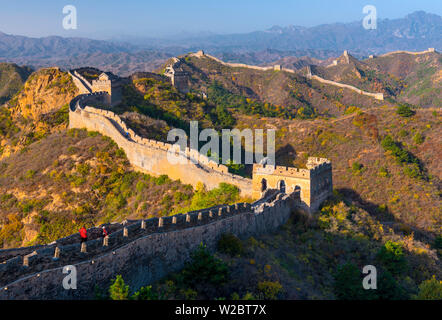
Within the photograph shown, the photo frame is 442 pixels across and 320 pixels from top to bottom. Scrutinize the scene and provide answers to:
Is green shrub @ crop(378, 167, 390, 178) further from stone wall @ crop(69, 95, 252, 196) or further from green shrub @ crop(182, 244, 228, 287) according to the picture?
green shrub @ crop(182, 244, 228, 287)

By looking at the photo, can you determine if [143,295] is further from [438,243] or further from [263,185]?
[438,243]

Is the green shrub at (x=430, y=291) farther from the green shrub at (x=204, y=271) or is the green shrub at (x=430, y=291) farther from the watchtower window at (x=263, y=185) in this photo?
the green shrub at (x=204, y=271)

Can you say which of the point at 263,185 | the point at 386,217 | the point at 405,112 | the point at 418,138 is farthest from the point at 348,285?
the point at 405,112

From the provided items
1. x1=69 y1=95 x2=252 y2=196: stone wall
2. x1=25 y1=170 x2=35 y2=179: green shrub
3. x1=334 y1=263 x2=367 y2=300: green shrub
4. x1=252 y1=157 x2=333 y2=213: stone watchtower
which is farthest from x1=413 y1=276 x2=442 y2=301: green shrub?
x1=25 y1=170 x2=35 y2=179: green shrub

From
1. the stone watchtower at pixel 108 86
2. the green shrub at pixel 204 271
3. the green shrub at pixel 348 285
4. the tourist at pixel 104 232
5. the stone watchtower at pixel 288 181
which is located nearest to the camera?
the tourist at pixel 104 232

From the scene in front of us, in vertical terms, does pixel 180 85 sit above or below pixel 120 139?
above

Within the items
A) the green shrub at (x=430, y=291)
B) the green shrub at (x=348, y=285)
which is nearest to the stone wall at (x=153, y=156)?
the green shrub at (x=348, y=285)
